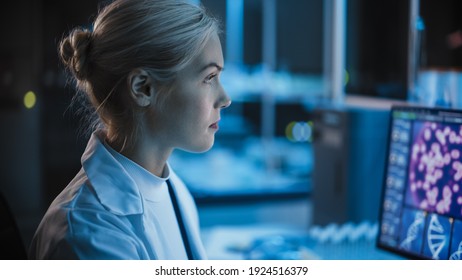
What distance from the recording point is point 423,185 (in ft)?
4.29

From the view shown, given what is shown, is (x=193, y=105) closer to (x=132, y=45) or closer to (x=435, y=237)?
(x=132, y=45)

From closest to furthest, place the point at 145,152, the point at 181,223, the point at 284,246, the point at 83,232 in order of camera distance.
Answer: the point at 83,232, the point at 145,152, the point at 181,223, the point at 284,246

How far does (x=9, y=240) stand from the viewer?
3.83 feet

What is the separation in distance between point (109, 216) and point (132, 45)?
0.33m

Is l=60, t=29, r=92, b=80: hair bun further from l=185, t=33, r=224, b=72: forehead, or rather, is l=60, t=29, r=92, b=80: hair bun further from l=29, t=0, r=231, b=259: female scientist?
l=185, t=33, r=224, b=72: forehead

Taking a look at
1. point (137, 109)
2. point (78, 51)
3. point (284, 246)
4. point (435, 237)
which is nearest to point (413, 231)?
point (435, 237)

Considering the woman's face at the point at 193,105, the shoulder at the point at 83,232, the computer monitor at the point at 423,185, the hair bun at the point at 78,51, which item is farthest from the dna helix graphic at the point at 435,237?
the hair bun at the point at 78,51

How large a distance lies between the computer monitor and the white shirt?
531 mm

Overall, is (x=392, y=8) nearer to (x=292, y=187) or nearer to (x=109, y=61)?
(x=292, y=187)

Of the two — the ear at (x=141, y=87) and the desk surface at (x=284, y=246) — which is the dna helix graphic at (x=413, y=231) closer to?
the desk surface at (x=284, y=246)

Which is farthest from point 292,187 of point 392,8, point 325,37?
point 392,8

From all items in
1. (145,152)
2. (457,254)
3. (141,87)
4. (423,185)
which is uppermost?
(141,87)
